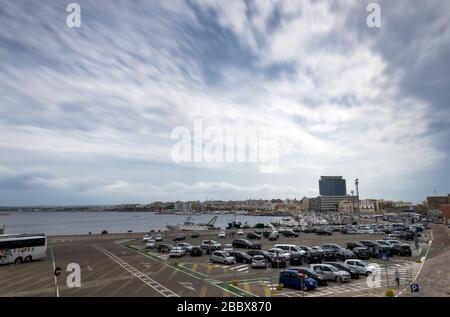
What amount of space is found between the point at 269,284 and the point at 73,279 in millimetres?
17483

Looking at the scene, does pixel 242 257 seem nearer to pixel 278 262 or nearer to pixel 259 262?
pixel 259 262

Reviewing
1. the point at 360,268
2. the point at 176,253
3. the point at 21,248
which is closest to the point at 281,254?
the point at 360,268

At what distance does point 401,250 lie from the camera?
40812 millimetres

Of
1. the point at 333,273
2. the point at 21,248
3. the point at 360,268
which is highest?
the point at 21,248

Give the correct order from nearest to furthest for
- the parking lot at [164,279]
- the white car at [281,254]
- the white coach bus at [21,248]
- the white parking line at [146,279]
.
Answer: the white parking line at [146,279], the parking lot at [164,279], the white car at [281,254], the white coach bus at [21,248]

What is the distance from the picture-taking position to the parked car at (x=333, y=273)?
2586 centimetres

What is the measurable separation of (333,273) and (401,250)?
20.4 m

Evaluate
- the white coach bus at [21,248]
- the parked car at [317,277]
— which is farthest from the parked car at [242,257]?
the white coach bus at [21,248]

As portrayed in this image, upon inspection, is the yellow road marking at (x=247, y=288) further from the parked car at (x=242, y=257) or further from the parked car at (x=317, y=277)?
the parked car at (x=242, y=257)

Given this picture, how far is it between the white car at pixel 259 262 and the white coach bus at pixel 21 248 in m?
27.2

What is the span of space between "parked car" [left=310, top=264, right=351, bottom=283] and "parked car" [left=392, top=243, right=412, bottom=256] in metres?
19.2

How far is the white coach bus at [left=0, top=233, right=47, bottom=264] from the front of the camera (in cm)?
3594

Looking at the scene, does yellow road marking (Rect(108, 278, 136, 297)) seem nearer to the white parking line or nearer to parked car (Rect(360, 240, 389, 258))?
the white parking line
